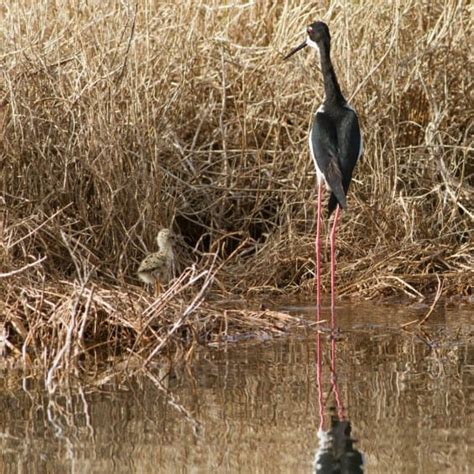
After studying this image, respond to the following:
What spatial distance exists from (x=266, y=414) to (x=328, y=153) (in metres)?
2.21

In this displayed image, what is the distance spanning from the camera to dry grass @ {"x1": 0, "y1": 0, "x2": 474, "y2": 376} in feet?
22.6

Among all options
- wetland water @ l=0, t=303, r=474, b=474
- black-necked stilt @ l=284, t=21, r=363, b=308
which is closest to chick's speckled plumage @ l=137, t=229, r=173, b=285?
black-necked stilt @ l=284, t=21, r=363, b=308

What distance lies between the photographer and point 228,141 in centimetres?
770

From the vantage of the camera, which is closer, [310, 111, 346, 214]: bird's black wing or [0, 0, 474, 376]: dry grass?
[310, 111, 346, 214]: bird's black wing

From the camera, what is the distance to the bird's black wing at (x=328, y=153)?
6257mm

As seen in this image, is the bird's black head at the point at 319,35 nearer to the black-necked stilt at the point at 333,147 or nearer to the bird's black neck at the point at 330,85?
the bird's black neck at the point at 330,85

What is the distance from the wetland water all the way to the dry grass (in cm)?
130

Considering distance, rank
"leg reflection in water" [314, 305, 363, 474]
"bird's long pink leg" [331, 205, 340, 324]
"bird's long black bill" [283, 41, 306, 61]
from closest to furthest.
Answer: "leg reflection in water" [314, 305, 363, 474]
"bird's long pink leg" [331, 205, 340, 324]
"bird's long black bill" [283, 41, 306, 61]

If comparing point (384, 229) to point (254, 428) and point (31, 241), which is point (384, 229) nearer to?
point (31, 241)

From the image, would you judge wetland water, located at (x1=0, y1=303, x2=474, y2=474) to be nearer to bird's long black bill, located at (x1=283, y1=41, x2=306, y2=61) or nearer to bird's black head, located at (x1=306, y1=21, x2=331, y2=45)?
bird's black head, located at (x1=306, y1=21, x2=331, y2=45)

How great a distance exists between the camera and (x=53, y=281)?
226 inches

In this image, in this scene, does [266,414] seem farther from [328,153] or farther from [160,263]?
[328,153]

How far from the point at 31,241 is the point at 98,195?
788 millimetres

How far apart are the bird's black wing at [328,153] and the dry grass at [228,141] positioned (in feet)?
1.67
